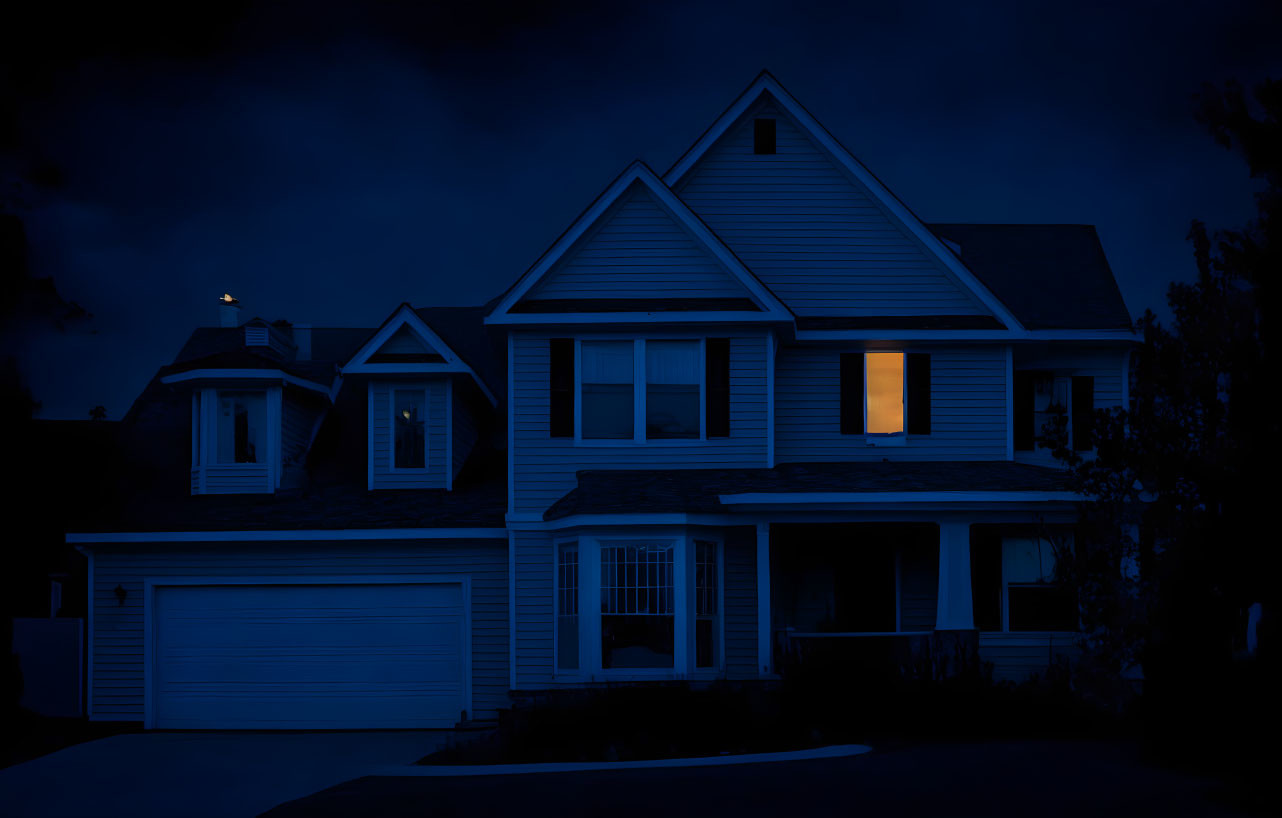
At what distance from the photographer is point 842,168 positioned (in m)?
20.0

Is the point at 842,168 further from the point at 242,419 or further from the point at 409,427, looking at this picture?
the point at 242,419

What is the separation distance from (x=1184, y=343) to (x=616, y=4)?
20.1 m

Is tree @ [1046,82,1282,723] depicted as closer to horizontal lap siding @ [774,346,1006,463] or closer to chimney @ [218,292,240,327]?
horizontal lap siding @ [774,346,1006,463]

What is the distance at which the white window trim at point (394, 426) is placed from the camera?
2092 cm

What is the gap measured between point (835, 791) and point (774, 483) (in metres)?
6.84

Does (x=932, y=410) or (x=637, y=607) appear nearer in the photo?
(x=637, y=607)

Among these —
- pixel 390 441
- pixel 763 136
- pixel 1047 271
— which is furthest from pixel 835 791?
pixel 1047 271

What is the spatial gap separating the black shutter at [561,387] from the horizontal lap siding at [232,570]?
2.20 m

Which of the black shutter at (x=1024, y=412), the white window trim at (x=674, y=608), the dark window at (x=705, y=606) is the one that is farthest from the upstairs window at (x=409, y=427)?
the black shutter at (x=1024, y=412)

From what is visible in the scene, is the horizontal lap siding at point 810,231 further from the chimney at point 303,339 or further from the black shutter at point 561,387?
the chimney at point 303,339

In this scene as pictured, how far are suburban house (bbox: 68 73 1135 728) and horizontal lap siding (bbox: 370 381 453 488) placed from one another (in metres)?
0.05

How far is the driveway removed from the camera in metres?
10.5

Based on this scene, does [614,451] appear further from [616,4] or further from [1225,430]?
[616,4]

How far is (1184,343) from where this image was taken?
11.8 meters
